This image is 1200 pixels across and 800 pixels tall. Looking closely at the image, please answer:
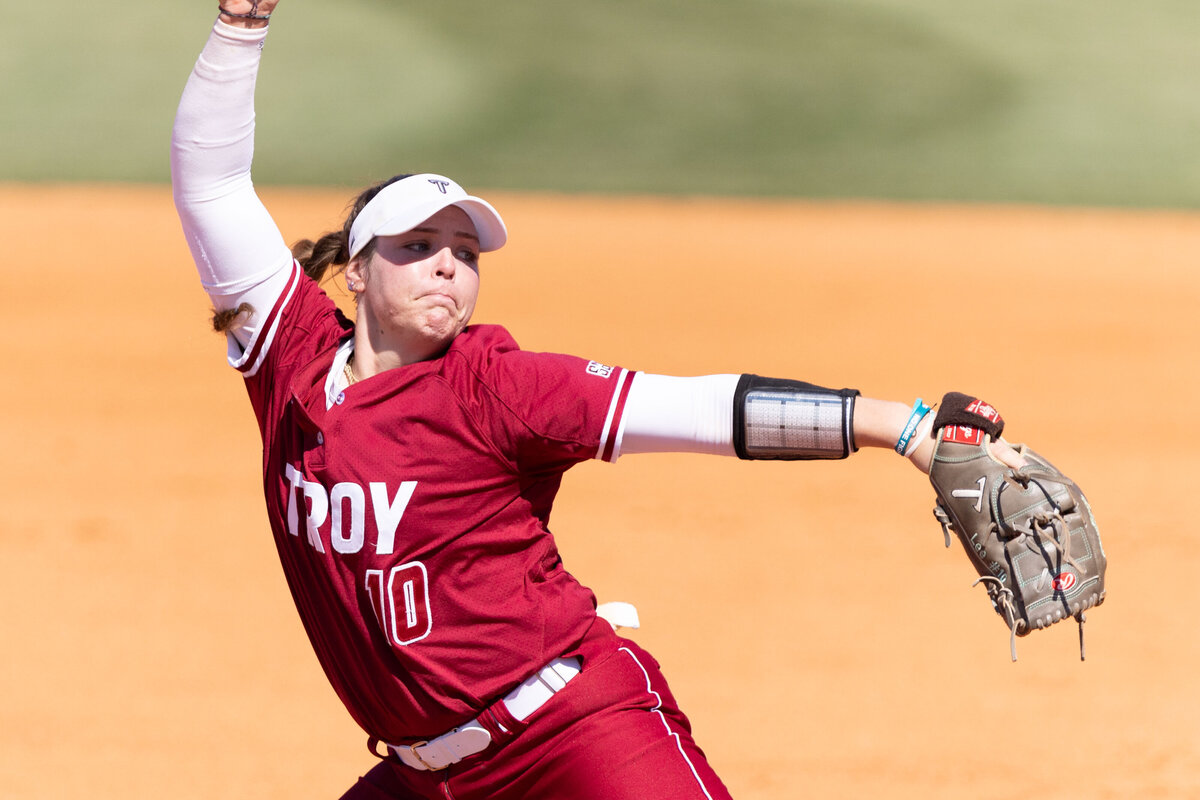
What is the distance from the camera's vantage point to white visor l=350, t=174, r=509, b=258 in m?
3.22

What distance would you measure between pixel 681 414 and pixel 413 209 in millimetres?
776

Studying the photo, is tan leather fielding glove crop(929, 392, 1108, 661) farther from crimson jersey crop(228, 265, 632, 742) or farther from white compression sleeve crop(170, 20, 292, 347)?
white compression sleeve crop(170, 20, 292, 347)

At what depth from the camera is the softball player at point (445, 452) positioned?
9.93 feet

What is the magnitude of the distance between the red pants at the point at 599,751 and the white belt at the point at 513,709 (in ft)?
0.07

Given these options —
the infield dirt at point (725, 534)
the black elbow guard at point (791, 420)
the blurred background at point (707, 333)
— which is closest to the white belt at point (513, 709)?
the black elbow guard at point (791, 420)

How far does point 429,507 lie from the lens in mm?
3043

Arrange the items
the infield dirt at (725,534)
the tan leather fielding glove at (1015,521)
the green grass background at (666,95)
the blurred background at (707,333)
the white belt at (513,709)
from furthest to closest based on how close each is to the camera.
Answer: the green grass background at (666,95)
the blurred background at (707,333)
the infield dirt at (725,534)
the white belt at (513,709)
the tan leather fielding glove at (1015,521)

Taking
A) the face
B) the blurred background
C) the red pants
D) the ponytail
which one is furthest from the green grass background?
the red pants

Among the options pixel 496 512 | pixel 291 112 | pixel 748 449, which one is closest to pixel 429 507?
pixel 496 512

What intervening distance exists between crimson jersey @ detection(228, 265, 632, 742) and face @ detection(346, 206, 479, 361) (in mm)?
78

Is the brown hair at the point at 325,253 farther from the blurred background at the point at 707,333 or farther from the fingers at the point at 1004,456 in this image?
the fingers at the point at 1004,456

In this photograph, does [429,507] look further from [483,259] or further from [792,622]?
[483,259]

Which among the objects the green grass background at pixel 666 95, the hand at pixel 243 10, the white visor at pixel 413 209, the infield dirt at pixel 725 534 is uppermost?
the green grass background at pixel 666 95

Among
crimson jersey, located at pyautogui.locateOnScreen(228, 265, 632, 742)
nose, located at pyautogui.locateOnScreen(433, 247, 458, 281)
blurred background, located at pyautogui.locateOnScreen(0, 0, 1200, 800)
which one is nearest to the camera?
crimson jersey, located at pyautogui.locateOnScreen(228, 265, 632, 742)
